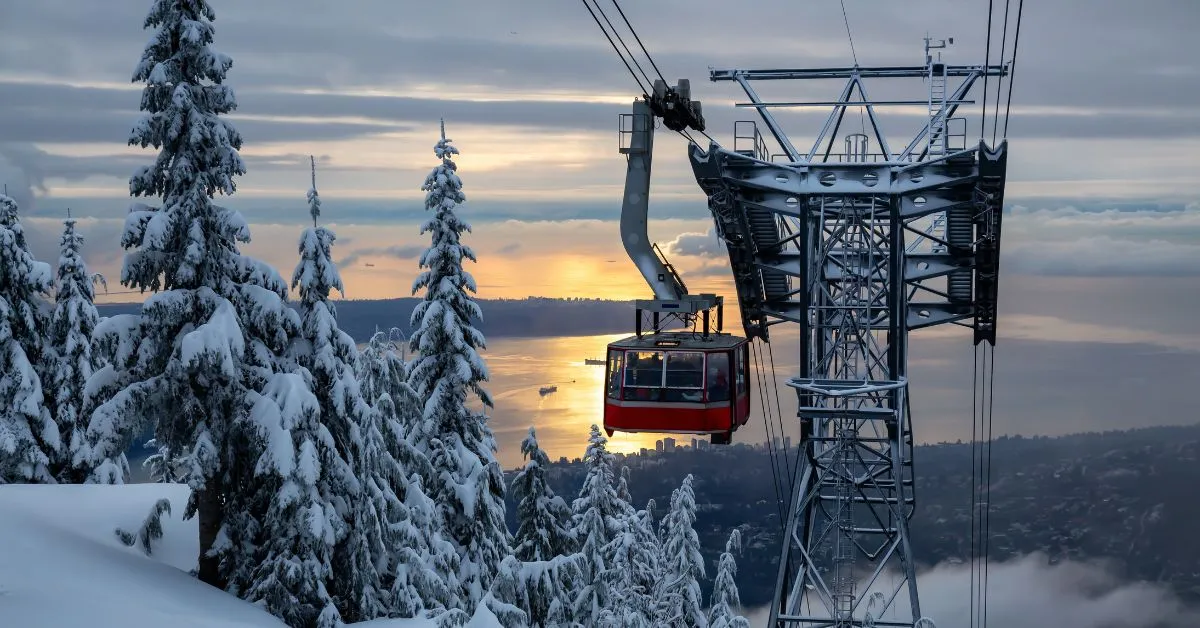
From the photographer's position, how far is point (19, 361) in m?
34.9

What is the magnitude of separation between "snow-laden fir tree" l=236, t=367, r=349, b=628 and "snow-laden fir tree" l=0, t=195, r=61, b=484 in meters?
14.9

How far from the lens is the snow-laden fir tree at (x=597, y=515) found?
37594 millimetres

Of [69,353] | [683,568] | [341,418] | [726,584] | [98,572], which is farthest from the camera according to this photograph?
[726,584]

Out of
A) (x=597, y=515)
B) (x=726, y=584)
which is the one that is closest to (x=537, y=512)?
(x=597, y=515)

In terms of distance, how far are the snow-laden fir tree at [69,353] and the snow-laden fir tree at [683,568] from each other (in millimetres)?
16996

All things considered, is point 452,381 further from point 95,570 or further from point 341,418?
point 95,570

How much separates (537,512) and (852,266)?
13412 millimetres

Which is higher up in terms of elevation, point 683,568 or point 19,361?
point 19,361

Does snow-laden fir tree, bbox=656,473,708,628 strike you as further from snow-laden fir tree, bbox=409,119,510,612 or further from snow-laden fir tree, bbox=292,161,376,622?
snow-laden fir tree, bbox=292,161,376,622

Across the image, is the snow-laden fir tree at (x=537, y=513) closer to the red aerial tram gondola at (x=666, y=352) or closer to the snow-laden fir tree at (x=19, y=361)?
the red aerial tram gondola at (x=666, y=352)

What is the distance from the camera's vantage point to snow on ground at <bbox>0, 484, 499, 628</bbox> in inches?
773

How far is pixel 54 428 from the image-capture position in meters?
35.7

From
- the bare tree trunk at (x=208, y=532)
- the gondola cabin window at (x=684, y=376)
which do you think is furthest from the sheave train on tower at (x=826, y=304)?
the bare tree trunk at (x=208, y=532)

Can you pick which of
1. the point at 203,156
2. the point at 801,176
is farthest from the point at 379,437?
the point at 801,176
